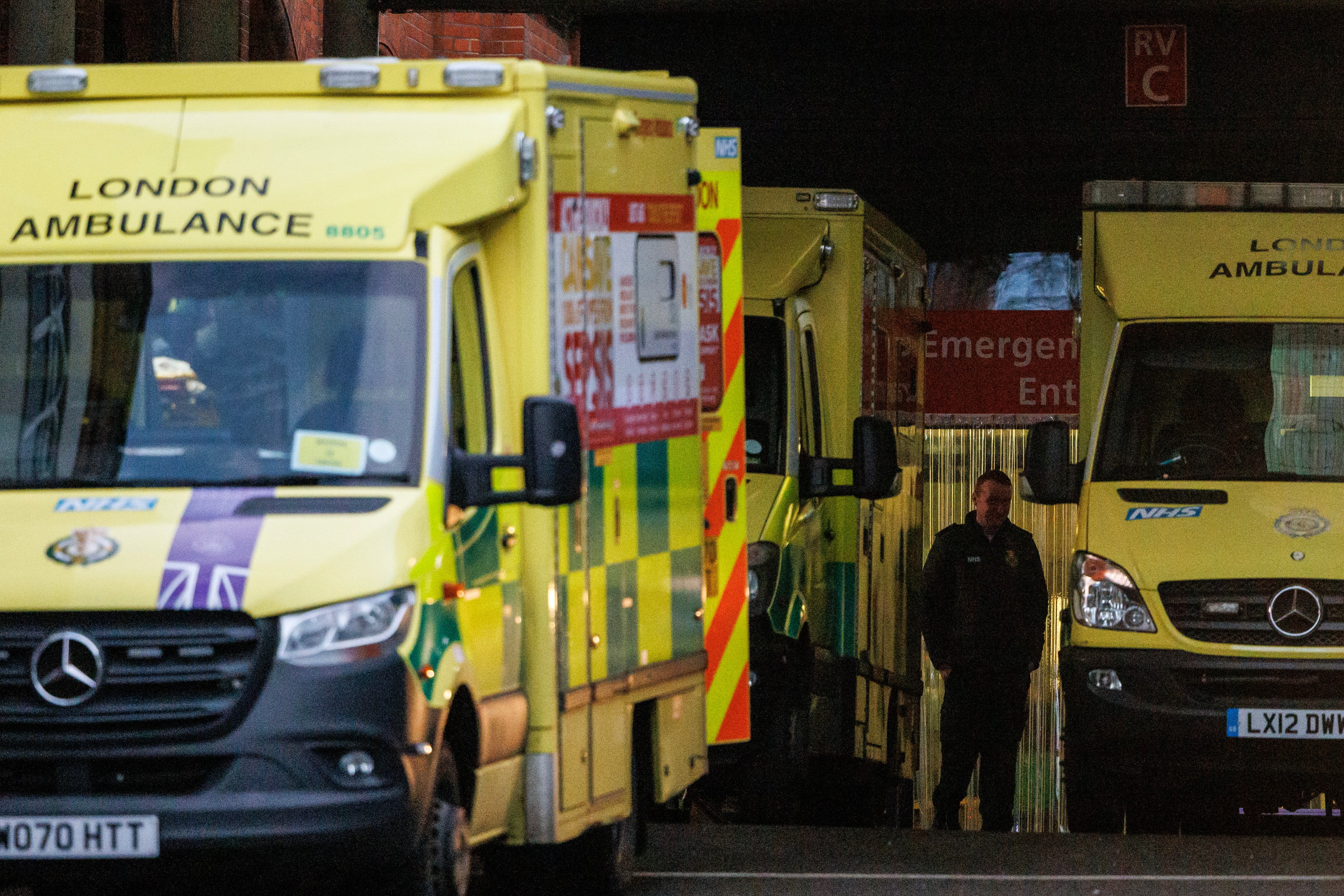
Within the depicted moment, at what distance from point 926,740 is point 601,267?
13538 millimetres

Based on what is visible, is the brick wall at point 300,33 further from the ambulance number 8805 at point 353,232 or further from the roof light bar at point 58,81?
the ambulance number 8805 at point 353,232

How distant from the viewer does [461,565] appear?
6.60 meters

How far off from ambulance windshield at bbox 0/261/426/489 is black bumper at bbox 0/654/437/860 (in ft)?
2.33

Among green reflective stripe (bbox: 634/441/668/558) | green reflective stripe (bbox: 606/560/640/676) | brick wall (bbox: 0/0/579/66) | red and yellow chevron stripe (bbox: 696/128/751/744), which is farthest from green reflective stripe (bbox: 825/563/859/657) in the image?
brick wall (bbox: 0/0/579/66)

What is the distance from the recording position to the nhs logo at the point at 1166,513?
10.5 metres

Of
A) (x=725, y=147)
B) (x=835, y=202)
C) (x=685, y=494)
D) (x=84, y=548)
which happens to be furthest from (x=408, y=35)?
(x=84, y=548)

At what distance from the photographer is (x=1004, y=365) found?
2094 centimetres

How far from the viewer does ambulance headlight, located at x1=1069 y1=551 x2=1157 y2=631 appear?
10.5 meters

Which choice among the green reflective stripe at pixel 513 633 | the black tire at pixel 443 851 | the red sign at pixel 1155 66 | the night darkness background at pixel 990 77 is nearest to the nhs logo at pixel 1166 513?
the green reflective stripe at pixel 513 633

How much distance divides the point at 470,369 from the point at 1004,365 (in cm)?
1435

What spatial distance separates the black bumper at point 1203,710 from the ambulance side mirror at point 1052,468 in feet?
2.66

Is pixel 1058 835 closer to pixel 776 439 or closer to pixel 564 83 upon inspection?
pixel 776 439

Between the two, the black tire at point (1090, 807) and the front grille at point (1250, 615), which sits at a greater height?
the front grille at point (1250, 615)

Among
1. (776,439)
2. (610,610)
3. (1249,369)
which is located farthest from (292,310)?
(1249,369)
